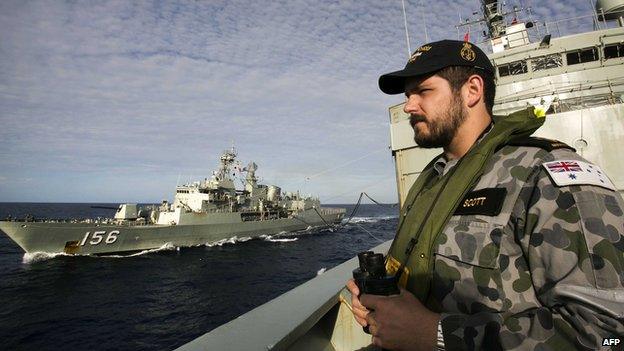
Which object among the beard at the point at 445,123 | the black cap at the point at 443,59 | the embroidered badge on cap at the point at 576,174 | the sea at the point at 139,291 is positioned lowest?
the sea at the point at 139,291

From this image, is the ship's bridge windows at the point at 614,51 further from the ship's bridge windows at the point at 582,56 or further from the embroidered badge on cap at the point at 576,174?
the embroidered badge on cap at the point at 576,174

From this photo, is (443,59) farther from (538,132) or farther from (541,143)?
(538,132)

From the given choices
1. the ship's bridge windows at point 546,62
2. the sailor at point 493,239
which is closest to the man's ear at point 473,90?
the sailor at point 493,239

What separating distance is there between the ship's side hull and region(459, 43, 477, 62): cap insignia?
2712cm

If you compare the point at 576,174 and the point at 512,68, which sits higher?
the point at 512,68

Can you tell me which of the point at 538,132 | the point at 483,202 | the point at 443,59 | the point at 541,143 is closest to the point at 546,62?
the point at 538,132

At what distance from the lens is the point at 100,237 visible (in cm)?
2320

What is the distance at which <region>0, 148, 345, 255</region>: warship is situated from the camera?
2259 cm

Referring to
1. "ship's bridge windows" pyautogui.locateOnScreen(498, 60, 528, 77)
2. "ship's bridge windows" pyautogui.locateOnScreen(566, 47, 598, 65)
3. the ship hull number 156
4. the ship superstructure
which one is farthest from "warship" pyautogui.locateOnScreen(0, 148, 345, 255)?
"ship's bridge windows" pyautogui.locateOnScreen(566, 47, 598, 65)

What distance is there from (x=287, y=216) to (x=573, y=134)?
35.1 meters

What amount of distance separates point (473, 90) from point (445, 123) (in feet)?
0.64

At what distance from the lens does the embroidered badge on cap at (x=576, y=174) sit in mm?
926

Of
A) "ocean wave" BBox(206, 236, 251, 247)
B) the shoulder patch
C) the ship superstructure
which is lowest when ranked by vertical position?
"ocean wave" BBox(206, 236, 251, 247)

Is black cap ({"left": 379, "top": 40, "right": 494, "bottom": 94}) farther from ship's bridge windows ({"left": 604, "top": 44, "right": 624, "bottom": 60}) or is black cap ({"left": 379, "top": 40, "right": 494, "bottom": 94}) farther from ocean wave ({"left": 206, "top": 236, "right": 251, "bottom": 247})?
ocean wave ({"left": 206, "top": 236, "right": 251, "bottom": 247})
